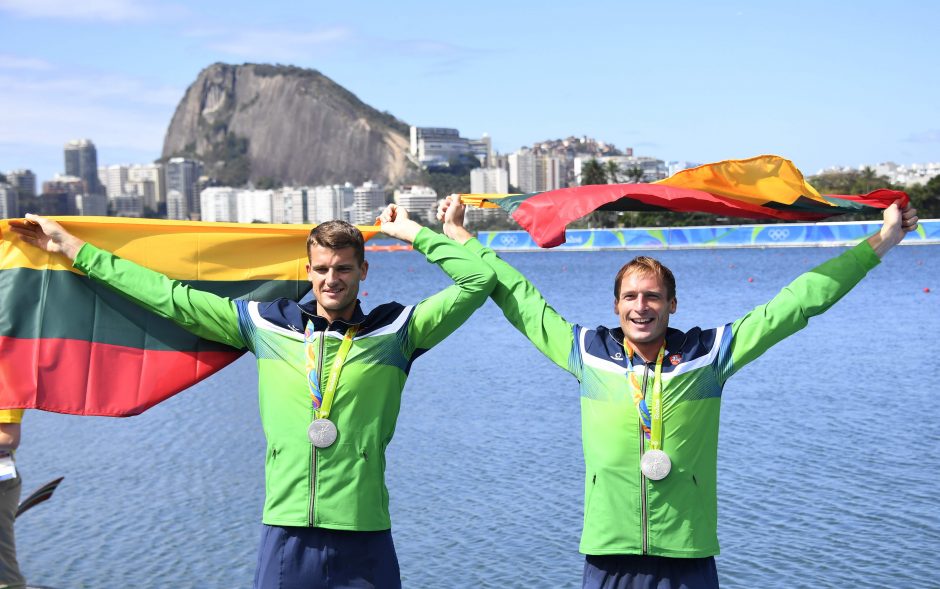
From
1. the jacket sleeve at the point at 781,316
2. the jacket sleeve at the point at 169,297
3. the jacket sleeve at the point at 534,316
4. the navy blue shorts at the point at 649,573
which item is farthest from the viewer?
the jacket sleeve at the point at 169,297

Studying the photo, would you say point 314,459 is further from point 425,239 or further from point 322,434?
point 425,239

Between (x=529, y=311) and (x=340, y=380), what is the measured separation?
791 millimetres

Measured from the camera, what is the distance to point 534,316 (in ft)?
14.6

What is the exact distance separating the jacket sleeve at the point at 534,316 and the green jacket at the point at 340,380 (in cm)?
11

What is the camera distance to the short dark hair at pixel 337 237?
14.1ft

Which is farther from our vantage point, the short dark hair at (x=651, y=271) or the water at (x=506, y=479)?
the water at (x=506, y=479)

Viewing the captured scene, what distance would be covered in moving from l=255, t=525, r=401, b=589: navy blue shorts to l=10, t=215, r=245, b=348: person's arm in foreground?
2.90ft

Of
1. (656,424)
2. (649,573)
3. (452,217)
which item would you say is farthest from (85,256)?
(649,573)

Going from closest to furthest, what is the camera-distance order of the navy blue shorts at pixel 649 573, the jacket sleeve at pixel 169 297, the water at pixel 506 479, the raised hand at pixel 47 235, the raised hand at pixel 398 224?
the navy blue shorts at pixel 649 573 < the jacket sleeve at pixel 169 297 < the raised hand at pixel 398 224 < the raised hand at pixel 47 235 < the water at pixel 506 479

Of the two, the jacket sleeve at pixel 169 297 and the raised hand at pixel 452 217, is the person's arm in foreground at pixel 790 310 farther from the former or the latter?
the jacket sleeve at pixel 169 297

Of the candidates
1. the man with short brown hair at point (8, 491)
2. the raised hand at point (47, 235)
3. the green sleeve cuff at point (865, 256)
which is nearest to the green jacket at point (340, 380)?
the raised hand at point (47, 235)

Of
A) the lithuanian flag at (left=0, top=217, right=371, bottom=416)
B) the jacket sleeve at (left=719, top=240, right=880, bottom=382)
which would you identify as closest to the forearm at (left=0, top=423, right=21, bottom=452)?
the lithuanian flag at (left=0, top=217, right=371, bottom=416)

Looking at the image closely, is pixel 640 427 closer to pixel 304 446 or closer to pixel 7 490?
pixel 304 446

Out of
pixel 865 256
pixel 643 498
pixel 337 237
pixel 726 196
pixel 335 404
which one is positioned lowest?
pixel 643 498
